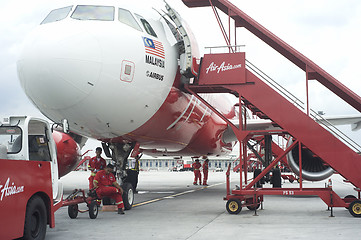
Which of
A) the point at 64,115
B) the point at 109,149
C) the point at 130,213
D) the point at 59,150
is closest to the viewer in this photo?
the point at 64,115

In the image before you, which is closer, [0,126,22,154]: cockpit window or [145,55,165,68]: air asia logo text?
[0,126,22,154]: cockpit window

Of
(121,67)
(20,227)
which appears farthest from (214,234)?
(121,67)

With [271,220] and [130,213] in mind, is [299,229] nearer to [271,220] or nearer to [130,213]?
[271,220]

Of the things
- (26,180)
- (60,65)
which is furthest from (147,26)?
(26,180)

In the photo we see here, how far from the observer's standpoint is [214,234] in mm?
6395

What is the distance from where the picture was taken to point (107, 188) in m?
8.78

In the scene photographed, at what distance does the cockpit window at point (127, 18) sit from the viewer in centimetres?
831

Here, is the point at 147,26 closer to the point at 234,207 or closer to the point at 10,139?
the point at 10,139

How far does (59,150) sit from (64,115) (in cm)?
578

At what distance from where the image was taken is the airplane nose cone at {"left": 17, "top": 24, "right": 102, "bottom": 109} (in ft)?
23.7

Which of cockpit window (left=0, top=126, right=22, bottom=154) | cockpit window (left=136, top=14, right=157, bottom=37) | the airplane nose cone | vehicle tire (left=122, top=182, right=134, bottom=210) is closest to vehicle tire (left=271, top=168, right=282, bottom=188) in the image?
vehicle tire (left=122, top=182, right=134, bottom=210)

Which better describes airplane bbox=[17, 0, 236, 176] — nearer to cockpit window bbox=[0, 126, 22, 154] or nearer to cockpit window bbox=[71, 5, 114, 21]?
cockpit window bbox=[71, 5, 114, 21]

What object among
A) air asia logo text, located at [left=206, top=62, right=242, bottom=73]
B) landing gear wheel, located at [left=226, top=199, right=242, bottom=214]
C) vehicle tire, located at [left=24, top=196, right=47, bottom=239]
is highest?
air asia logo text, located at [left=206, top=62, right=242, bottom=73]

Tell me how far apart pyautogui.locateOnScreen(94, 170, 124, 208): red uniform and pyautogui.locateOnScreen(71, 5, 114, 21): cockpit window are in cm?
324
